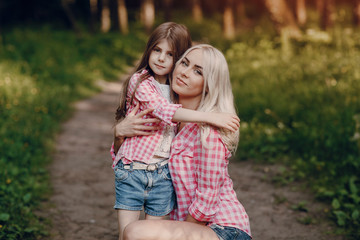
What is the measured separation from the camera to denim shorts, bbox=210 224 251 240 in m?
2.31

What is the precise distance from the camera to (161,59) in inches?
101

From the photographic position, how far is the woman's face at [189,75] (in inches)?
95.0

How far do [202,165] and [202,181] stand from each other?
0.09m

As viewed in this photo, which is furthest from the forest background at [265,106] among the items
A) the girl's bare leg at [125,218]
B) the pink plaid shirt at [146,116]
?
the pink plaid shirt at [146,116]

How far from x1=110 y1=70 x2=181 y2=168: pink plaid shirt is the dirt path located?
1.43 meters

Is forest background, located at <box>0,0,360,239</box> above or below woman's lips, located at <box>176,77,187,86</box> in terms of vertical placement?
below

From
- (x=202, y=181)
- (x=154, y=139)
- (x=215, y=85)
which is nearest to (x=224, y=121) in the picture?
(x=215, y=85)

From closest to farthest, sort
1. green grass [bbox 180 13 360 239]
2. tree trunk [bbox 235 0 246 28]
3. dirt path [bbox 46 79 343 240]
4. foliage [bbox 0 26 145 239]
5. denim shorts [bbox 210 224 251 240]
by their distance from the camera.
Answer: denim shorts [bbox 210 224 251 240]
dirt path [bbox 46 79 343 240]
foliage [bbox 0 26 145 239]
green grass [bbox 180 13 360 239]
tree trunk [bbox 235 0 246 28]

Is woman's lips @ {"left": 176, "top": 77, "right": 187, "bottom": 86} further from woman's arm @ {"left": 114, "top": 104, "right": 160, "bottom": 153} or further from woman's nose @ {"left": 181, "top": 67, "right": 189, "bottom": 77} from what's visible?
woman's arm @ {"left": 114, "top": 104, "right": 160, "bottom": 153}

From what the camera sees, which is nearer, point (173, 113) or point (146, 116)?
point (173, 113)

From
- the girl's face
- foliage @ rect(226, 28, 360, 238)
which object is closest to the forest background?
foliage @ rect(226, 28, 360, 238)

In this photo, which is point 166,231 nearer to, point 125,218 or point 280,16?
point 125,218

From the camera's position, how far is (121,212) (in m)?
2.41

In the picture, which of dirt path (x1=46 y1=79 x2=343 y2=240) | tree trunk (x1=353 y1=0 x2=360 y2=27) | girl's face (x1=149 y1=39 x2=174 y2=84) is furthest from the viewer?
tree trunk (x1=353 y1=0 x2=360 y2=27)
